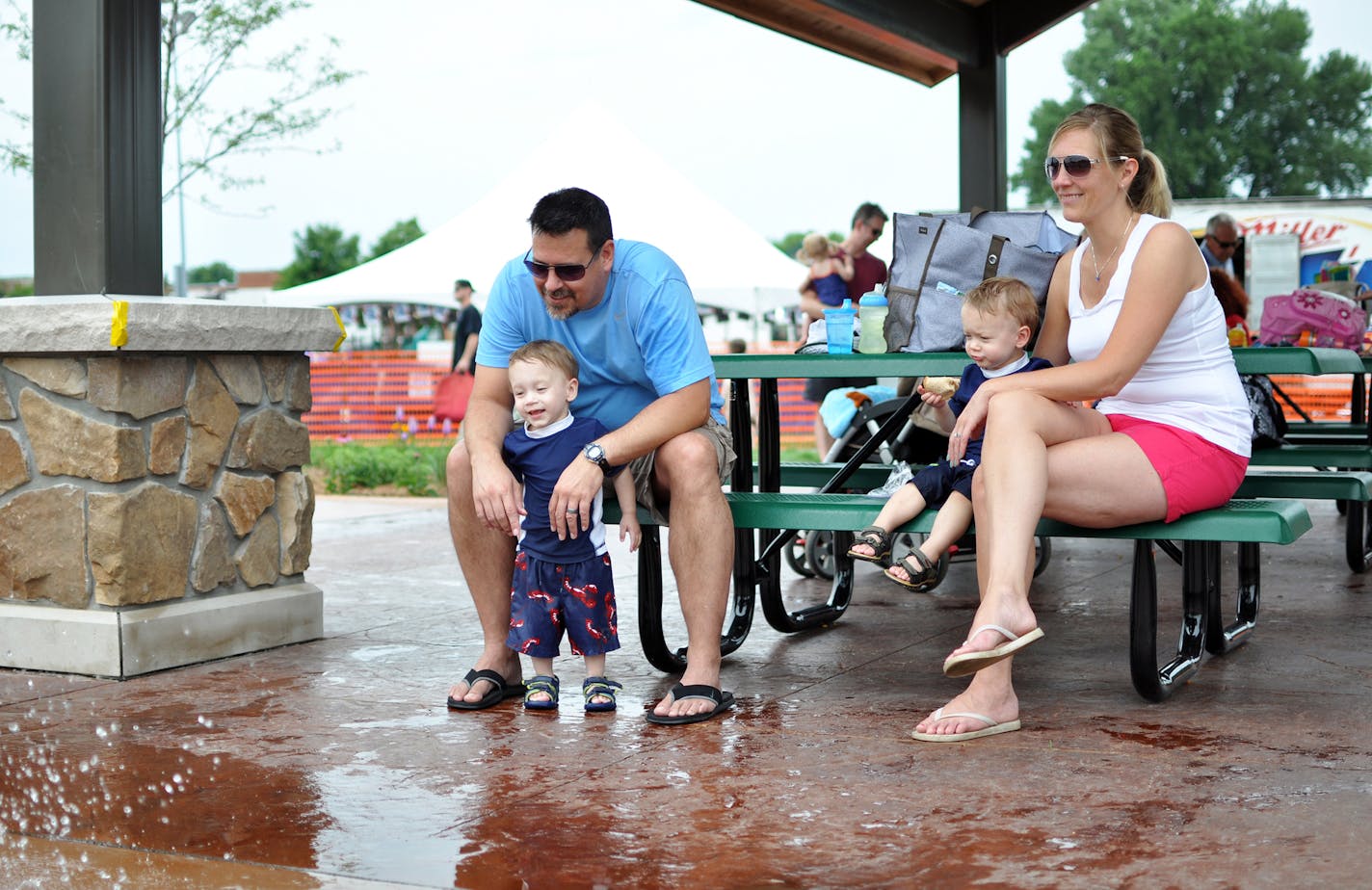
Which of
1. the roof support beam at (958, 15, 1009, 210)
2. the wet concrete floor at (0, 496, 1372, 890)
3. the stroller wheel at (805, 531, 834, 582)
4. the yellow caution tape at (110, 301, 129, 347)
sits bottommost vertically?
the wet concrete floor at (0, 496, 1372, 890)

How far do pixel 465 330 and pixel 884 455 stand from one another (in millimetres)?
9724

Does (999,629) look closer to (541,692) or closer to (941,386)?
(541,692)

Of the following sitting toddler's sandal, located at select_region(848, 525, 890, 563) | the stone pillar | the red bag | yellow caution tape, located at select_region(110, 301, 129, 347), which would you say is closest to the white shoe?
sitting toddler's sandal, located at select_region(848, 525, 890, 563)

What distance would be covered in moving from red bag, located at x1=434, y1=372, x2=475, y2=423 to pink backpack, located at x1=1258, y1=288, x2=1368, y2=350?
10.8m

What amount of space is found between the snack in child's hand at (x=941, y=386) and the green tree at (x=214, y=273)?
288 feet

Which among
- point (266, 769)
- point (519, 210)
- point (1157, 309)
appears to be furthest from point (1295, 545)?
point (519, 210)

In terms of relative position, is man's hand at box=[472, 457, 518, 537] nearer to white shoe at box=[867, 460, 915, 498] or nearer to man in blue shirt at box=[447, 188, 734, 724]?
man in blue shirt at box=[447, 188, 734, 724]

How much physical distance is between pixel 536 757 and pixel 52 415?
199cm

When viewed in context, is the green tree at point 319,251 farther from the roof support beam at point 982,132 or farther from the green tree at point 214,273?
the roof support beam at point 982,132

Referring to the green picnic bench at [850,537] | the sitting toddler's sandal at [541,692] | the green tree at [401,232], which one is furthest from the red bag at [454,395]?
the green tree at [401,232]

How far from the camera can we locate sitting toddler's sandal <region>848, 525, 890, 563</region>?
12.2 ft

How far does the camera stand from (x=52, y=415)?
4.43m

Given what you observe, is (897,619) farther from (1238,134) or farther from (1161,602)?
(1238,134)

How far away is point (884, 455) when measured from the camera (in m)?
6.43
